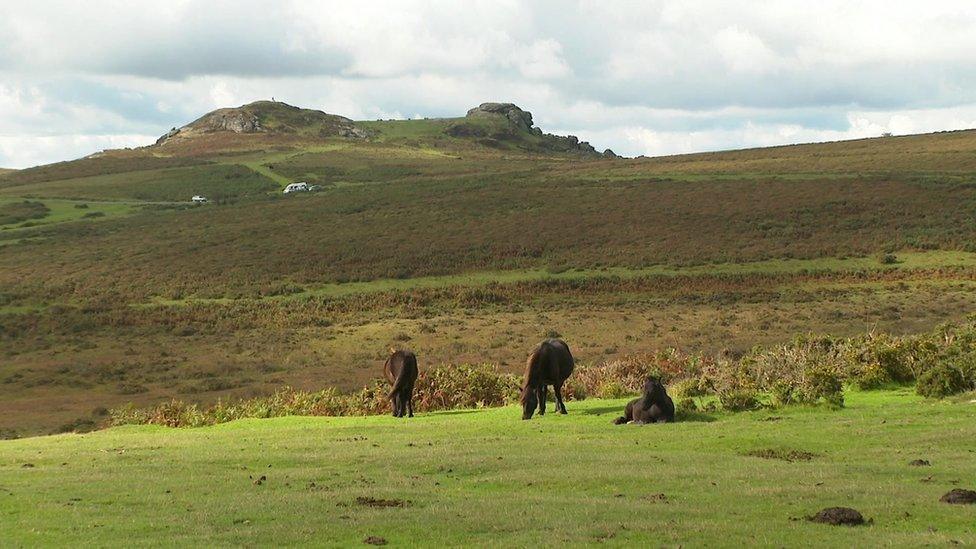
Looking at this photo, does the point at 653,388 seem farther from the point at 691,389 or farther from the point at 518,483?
the point at 518,483

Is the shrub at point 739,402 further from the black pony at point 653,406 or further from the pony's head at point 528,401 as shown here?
the pony's head at point 528,401

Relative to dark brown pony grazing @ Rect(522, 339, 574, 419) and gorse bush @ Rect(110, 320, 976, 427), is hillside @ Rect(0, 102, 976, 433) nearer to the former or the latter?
gorse bush @ Rect(110, 320, 976, 427)

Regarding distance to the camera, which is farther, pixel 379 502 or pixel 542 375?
pixel 542 375

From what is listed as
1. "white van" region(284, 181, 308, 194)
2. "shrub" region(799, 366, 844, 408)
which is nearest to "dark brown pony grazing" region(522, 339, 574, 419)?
"shrub" region(799, 366, 844, 408)

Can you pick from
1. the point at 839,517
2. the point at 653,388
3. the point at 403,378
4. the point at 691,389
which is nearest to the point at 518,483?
the point at 839,517

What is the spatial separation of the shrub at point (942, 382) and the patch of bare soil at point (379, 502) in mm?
13972

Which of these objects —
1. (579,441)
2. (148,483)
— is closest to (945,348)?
(579,441)

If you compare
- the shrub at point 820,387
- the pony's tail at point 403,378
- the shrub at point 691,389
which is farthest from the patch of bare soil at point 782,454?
the pony's tail at point 403,378

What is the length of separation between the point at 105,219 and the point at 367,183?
34.5 metres

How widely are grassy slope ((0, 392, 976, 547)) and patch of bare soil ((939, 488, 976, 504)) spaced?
237 millimetres

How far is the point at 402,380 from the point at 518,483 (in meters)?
10.8

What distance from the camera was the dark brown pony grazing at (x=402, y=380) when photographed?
25.6 m

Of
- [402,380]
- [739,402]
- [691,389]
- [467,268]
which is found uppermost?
[402,380]

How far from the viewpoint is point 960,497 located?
488 inches
